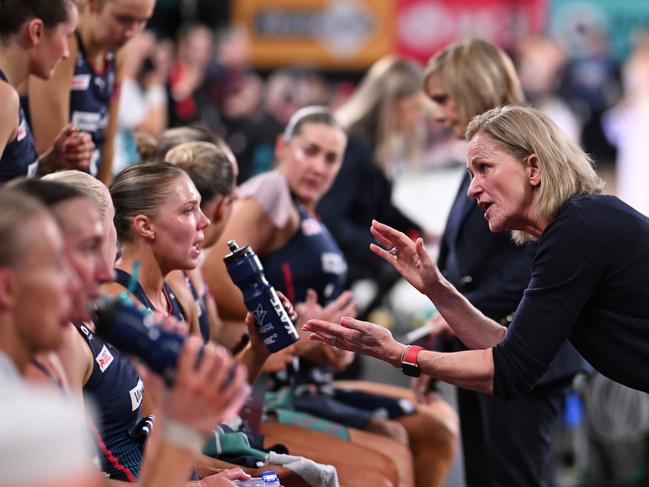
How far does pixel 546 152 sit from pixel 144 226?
1041 mm

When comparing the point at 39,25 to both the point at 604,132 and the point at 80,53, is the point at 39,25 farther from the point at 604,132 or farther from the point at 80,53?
the point at 604,132

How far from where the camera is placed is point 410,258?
2.87 meters

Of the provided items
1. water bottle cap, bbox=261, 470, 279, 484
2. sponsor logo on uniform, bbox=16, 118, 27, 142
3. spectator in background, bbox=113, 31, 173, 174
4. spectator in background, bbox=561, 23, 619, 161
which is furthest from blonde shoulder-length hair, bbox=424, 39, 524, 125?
spectator in background, bbox=561, 23, 619, 161

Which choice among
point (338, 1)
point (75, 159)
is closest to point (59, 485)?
point (75, 159)

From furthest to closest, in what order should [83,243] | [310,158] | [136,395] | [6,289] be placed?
[310,158]
[136,395]
[83,243]
[6,289]

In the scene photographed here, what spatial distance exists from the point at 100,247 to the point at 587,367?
6.84 feet

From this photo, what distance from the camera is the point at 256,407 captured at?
3309 mm

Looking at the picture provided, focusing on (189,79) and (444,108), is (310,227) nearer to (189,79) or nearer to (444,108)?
(444,108)

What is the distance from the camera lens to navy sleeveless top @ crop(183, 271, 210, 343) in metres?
3.24

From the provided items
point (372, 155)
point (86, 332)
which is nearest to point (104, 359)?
point (86, 332)

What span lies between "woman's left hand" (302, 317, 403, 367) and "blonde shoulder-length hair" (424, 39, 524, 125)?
4.02ft

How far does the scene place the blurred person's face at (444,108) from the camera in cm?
372

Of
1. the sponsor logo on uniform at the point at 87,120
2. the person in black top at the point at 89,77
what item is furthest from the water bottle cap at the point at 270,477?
the sponsor logo on uniform at the point at 87,120

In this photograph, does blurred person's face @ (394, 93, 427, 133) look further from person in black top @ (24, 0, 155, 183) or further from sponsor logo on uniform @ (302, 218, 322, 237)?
person in black top @ (24, 0, 155, 183)
